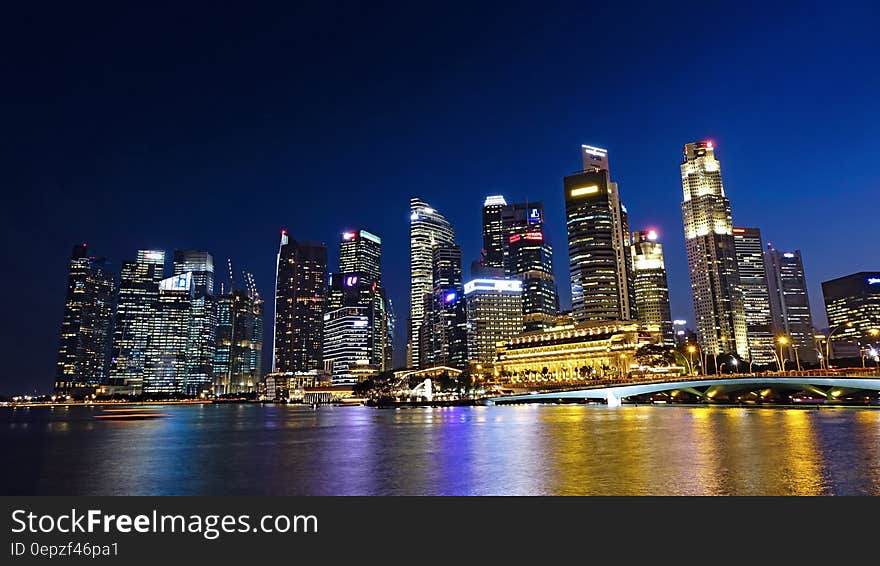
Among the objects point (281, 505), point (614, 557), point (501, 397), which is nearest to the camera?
point (614, 557)

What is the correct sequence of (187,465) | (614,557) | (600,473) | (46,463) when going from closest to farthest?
(614,557)
(600,473)
(187,465)
(46,463)

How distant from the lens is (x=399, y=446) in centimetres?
4566

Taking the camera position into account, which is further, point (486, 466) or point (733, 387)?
point (733, 387)

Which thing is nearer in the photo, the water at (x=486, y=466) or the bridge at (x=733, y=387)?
the water at (x=486, y=466)

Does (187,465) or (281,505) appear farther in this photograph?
(187,465)

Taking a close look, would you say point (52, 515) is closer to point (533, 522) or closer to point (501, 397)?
point (533, 522)

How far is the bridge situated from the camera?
87044 mm

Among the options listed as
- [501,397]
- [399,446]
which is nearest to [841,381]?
→ [399,446]

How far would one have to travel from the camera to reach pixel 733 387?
4911 inches

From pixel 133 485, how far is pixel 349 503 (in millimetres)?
13756

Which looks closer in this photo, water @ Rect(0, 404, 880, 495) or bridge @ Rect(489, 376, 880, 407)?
water @ Rect(0, 404, 880, 495)

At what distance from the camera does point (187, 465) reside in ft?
118

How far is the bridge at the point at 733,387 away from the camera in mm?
87044

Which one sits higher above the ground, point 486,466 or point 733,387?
point 733,387
